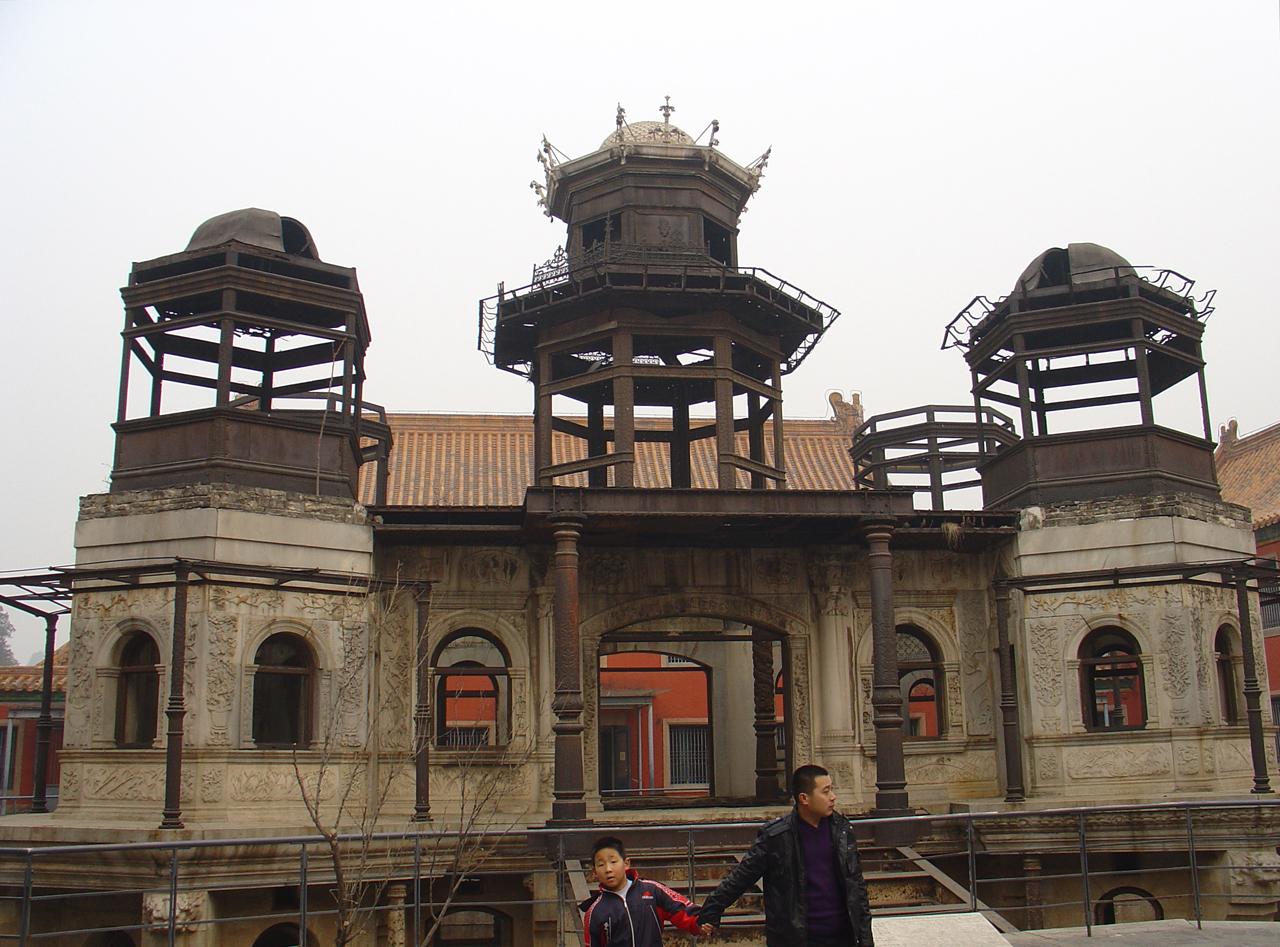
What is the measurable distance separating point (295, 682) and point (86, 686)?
131 inches

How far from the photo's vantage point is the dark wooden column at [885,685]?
17.3 metres

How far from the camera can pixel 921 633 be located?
69.6ft

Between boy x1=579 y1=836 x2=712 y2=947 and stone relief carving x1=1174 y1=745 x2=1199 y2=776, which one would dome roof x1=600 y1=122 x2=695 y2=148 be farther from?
boy x1=579 y1=836 x2=712 y2=947

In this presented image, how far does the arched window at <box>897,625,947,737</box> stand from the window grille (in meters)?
6.86

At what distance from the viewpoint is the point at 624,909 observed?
731cm

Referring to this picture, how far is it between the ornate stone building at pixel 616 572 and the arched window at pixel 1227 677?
0.23ft

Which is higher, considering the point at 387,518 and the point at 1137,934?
the point at 387,518

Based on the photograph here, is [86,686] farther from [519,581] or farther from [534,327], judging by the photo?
[534,327]

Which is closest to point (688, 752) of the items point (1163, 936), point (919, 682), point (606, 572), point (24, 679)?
point (919, 682)

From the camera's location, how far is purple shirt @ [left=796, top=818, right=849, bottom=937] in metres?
6.89

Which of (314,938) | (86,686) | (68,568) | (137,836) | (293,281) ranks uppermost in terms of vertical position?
(293,281)

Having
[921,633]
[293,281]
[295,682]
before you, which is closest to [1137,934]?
[921,633]

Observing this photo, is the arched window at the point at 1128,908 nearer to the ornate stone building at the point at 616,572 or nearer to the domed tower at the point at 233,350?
the ornate stone building at the point at 616,572

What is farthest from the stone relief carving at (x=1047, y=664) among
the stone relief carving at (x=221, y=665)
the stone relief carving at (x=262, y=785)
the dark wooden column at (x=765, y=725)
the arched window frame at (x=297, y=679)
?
the stone relief carving at (x=221, y=665)
